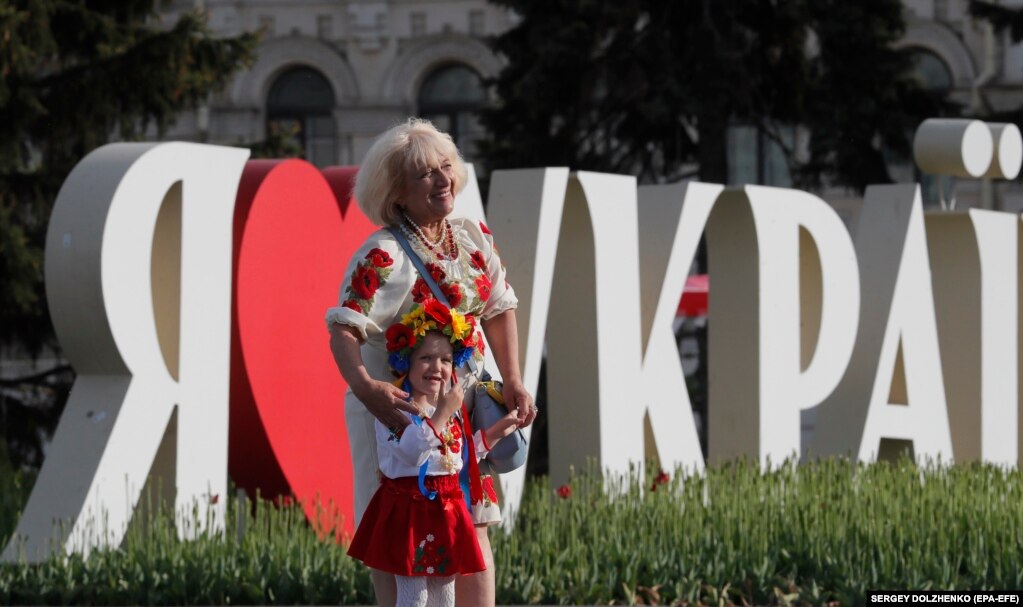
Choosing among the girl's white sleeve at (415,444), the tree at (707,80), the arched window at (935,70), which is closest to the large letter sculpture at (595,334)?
the girl's white sleeve at (415,444)

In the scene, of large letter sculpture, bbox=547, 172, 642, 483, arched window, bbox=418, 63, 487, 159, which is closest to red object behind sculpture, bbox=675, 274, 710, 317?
large letter sculpture, bbox=547, 172, 642, 483

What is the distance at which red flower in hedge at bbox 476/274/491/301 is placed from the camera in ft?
15.5

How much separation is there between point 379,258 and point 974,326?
25.5ft

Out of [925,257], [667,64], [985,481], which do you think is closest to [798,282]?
[925,257]

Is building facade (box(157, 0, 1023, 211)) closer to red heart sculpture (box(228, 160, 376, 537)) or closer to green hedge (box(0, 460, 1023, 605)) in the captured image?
red heart sculpture (box(228, 160, 376, 537))

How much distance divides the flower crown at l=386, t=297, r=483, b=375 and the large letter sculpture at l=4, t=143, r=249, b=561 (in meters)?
2.71

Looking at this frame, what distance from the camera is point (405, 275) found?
182 inches

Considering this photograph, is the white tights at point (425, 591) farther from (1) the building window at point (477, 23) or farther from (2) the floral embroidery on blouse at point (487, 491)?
(1) the building window at point (477, 23)

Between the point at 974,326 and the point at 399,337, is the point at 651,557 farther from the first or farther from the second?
the point at 974,326

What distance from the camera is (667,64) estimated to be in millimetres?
18641

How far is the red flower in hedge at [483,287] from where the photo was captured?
186 inches

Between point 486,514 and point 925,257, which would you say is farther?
point 925,257

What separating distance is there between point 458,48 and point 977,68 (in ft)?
30.0

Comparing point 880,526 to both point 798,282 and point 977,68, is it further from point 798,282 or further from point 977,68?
point 977,68
